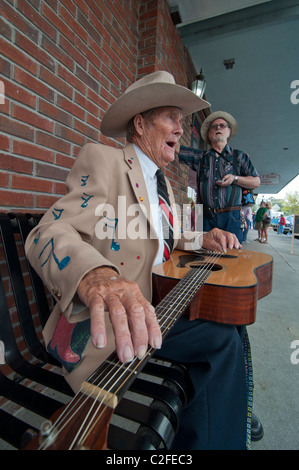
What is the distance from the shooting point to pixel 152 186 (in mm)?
1438

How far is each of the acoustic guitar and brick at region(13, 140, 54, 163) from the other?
3.05 ft

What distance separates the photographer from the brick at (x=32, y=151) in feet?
3.99

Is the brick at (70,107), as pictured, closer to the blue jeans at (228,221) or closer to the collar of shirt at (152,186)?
the collar of shirt at (152,186)

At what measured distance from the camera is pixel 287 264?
18.6 ft

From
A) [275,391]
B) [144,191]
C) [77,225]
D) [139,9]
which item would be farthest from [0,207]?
[139,9]

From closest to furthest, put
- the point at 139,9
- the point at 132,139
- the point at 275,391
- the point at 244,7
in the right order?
1. the point at 132,139
2. the point at 275,391
3. the point at 139,9
4. the point at 244,7

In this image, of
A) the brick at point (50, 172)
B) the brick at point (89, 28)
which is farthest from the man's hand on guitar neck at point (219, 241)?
the brick at point (89, 28)

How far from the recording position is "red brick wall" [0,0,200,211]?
117 centimetres

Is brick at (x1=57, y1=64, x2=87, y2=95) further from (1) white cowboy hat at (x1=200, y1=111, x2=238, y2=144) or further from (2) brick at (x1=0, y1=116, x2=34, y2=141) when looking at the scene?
(1) white cowboy hat at (x1=200, y1=111, x2=238, y2=144)

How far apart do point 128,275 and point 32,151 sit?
2.88 feet

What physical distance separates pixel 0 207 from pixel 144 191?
2.35 feet

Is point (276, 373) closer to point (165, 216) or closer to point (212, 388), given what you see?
point (212, 388)
